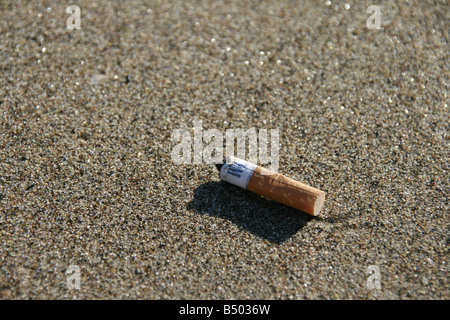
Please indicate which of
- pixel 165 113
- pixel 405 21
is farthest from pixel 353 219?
pixel 405 21

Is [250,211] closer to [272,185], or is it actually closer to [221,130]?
[272,185]

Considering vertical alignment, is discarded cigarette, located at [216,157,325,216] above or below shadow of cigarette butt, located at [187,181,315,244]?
above

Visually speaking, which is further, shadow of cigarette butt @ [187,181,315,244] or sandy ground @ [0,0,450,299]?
shadow of cigarette butt @ [187,181,315,244]

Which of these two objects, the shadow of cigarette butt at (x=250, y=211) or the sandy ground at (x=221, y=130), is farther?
the shadow of cigarette butt at (x=250, y=211)

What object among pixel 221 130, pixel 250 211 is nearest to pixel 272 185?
pixel 250 211

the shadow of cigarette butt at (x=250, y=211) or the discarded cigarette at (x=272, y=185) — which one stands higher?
the discarded cigarette at (x=272, y=185)
